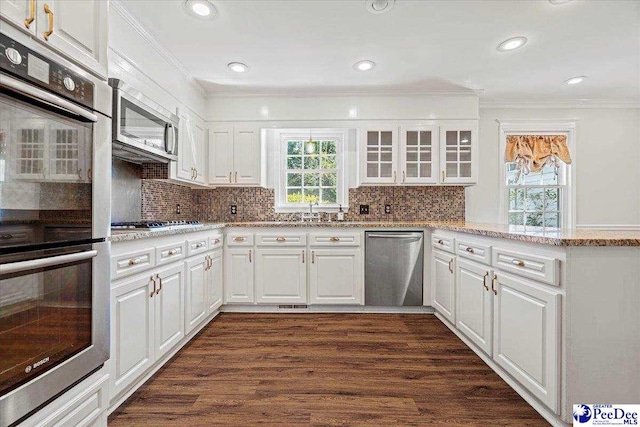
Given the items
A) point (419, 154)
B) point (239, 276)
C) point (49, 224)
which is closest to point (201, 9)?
point (49, 224)

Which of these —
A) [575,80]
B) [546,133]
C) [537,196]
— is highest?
[575,80]

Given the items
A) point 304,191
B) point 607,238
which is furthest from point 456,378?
point 304,191

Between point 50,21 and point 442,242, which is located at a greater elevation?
point 50,21

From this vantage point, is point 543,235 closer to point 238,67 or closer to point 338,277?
point 338,277

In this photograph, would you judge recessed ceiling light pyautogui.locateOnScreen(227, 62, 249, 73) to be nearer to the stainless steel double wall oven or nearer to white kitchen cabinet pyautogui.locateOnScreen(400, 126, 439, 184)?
white kitchen cabinet pyautogui.locateOnScreen(400, 126, 439, 184)

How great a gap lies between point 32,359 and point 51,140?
2.18ft

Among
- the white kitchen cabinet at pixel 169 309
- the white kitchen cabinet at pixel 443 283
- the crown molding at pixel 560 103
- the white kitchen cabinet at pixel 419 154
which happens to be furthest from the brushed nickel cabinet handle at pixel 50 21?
the crown molding at pixel 560 103

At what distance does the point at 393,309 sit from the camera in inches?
134

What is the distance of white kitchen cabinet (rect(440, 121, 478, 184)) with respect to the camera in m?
3.66

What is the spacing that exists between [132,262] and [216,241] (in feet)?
4.45

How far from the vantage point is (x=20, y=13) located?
35.5 inches

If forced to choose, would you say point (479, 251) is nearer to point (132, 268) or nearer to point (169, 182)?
point (132, 268)

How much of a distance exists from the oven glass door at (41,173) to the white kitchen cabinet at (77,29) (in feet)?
0.72

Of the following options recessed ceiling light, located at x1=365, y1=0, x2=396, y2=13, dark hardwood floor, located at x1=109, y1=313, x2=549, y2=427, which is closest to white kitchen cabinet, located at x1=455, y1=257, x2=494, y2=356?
dark hardwood floor, located at x1=109, y1=313, x2=549, y2=427
